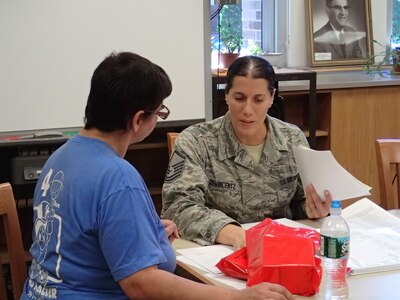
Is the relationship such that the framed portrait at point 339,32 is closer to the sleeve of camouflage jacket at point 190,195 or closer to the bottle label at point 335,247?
the sleeve of camouflage jacket at point 190,195

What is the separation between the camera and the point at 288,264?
4.42ft

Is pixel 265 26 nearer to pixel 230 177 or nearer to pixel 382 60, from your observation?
pixel 382 60

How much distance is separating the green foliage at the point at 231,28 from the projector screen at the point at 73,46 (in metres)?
1.02

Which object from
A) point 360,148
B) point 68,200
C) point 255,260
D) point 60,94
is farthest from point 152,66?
point 360,148

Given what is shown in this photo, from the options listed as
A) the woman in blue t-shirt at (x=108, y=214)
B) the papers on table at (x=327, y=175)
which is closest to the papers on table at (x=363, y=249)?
the papers on table at (x=327, y=175)

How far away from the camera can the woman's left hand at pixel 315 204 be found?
188 cm

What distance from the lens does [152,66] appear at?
130 cm

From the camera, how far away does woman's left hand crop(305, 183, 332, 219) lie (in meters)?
1.88

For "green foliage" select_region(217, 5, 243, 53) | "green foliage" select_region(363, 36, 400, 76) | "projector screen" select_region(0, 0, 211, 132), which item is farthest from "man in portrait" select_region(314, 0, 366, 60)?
"projector screen" select_region(0, 0, 211, 132)

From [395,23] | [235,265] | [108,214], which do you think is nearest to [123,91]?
[108,214]

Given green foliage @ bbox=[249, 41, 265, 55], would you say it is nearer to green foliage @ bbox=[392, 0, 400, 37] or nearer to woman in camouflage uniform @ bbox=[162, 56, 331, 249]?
green foliage @ bbox=[392, 0, 400, 37]

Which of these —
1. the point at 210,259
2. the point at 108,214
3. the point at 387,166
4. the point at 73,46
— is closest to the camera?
the point at 108,214

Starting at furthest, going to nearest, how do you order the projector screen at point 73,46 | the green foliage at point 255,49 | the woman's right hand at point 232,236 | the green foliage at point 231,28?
the green foliage at point 255,49
the green foliage at point 231,28
the projector screen at point 73,46
the woman's right hand at point 232,236

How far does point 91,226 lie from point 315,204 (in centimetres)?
90
